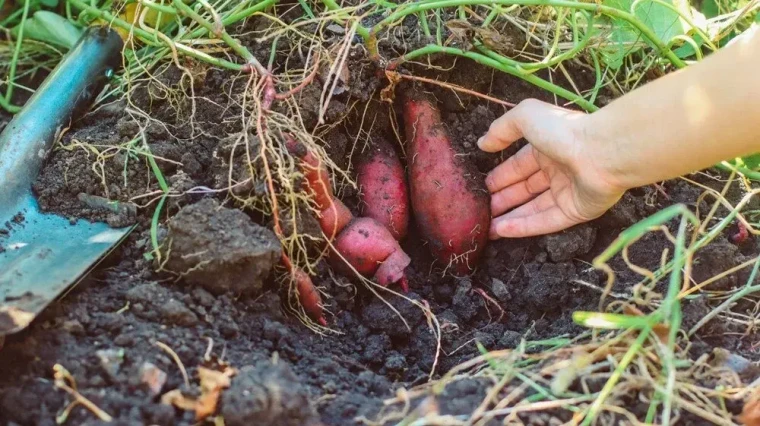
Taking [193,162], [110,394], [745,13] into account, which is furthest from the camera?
[745,13]

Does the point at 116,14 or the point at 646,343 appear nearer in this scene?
the point at 646,343

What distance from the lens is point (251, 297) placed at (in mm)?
1104

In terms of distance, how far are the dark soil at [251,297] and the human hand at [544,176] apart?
0.18 ft

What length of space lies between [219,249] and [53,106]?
0.63 metres

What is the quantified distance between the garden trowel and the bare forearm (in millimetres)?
891

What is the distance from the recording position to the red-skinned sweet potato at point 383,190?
55.4 inches

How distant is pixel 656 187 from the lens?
1.38 m

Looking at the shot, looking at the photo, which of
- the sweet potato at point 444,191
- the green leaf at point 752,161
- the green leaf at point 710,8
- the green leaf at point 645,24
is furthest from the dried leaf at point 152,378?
the green leaf at point 710,8

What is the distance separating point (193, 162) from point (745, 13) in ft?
3.85

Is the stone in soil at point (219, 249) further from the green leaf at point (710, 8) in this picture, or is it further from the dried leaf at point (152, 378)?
the green leaf at point (710, 8)

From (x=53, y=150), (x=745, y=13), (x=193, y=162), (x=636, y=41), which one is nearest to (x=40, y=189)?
(x=53, y=150)

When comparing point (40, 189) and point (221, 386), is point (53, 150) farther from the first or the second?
point (221, 386)

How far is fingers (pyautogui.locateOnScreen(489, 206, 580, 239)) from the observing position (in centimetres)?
134

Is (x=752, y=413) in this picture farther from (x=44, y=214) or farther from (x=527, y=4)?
(x=44, y=214)
